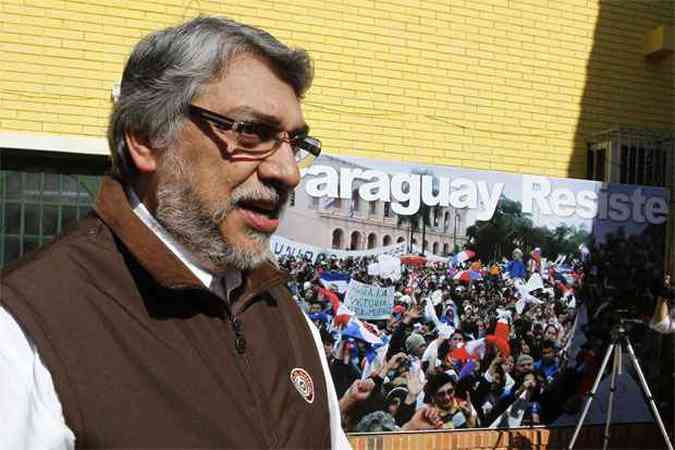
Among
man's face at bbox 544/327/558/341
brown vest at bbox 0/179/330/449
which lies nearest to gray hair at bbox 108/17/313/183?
brown vest at bbox 0/179/330/449

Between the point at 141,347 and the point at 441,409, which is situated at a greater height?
the point at 141,347

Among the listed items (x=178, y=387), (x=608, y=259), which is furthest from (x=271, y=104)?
(x=608, y=259)

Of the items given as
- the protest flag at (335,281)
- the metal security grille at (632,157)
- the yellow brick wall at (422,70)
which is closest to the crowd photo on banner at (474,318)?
the protest flag at (335,281)

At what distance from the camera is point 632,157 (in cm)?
705

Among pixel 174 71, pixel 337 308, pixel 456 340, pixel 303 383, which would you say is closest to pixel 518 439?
pixel 456 340

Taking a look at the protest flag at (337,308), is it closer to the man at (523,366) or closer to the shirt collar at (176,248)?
the man at (523,366)

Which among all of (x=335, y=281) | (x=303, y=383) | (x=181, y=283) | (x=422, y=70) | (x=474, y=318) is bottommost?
(x=474, y=318)

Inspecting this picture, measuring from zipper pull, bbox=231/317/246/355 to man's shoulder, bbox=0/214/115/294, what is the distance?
32cm

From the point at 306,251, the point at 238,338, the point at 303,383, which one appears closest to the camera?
the point at 238,338

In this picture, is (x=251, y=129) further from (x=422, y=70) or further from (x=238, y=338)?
(x=422, y=70)

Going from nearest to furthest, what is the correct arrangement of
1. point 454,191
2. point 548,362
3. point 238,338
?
point 238,338 → point 454,191 → point 548,362

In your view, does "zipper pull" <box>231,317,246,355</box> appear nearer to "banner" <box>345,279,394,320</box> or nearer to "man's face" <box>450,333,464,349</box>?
"banner" <box>345,279,394,320</box>

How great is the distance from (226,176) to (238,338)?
1.22 ft

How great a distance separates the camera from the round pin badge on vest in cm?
169
